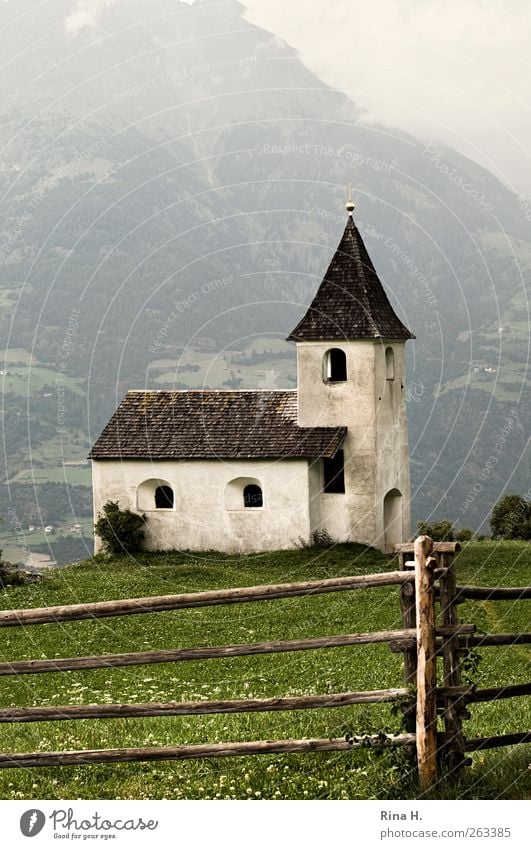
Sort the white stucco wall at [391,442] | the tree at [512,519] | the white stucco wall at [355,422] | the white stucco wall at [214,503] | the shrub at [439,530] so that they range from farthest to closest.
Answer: the tree at [512,519], the shrub at [439,530], the white stucco wall at [391,442], the white stucco wall at [355,422], the white stucco wall at [214,503]

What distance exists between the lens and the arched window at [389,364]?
3838 centimetres

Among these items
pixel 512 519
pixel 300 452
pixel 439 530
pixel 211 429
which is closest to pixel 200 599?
pixel 300 452

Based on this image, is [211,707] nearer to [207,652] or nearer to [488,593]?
[207,652]

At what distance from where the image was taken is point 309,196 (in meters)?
131

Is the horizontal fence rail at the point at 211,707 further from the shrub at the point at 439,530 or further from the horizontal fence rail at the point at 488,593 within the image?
the shrub at the point at 439,530

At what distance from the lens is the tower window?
123 feet

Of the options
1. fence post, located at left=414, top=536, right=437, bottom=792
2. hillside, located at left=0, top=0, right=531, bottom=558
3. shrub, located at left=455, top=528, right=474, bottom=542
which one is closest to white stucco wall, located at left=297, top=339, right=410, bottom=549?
shrub, located at left=455, top=528, right=474, bottom=542

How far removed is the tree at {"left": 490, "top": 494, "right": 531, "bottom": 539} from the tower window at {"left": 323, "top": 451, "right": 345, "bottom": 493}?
729 centimetres

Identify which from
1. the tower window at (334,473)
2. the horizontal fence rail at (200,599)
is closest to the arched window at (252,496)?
the tower window at (334,473)

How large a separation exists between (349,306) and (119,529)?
9468 millimetres

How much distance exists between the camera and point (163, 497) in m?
38.7

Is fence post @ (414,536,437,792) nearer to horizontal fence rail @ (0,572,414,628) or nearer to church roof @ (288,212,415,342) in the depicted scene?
horizontal fence rail @ (0,572,414,628)

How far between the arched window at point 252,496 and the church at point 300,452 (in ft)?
0.10
